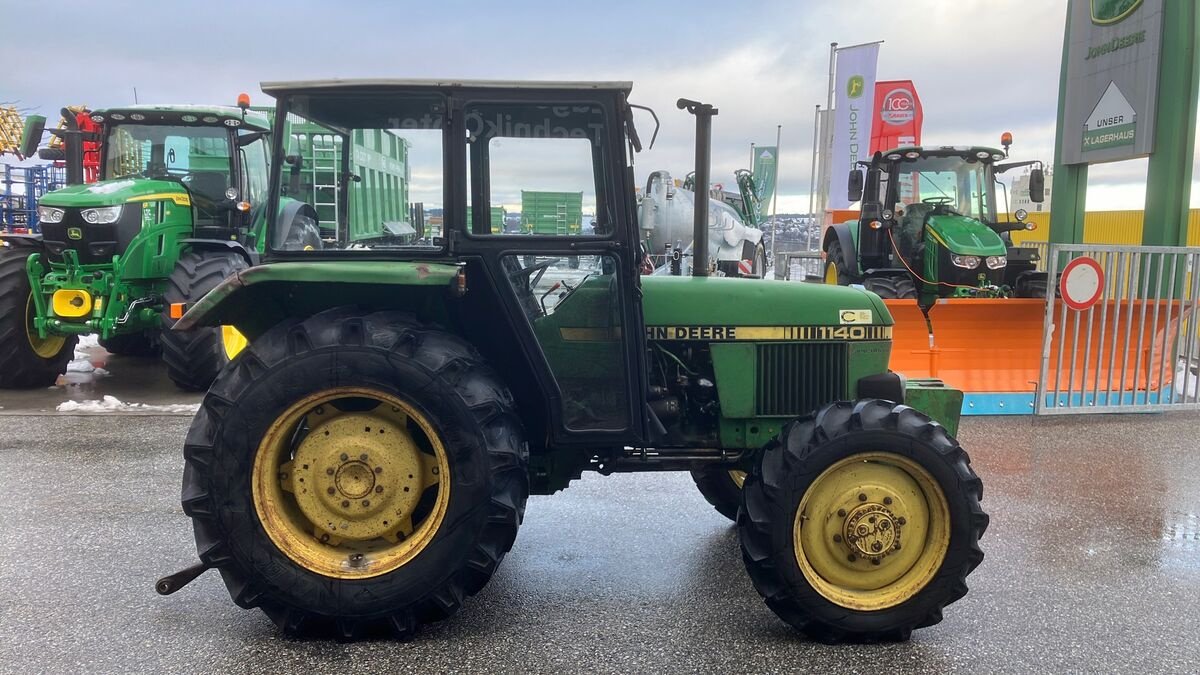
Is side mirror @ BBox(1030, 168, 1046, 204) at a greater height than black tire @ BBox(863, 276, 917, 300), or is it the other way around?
side mirror @ BBox(1030, 168, 1046, 204)

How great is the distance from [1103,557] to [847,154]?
44.5ft

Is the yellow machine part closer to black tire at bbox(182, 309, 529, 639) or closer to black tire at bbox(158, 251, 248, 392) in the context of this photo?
black tire at bbox(158, 251, 248, 392)

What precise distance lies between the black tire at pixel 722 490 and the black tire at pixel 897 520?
114 centimetres

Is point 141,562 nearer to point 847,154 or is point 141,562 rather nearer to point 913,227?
point 913,227

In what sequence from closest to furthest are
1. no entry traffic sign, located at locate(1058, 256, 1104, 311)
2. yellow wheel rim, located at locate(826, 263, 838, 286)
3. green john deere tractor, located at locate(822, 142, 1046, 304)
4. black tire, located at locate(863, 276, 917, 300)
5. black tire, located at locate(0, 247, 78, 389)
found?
1. no entry traffic sign, located at locate(1058, 256, 1104, 311)
2. black tire, located at locate(0, 247, 78, 389)
3. black tire, located at locate(863, 276, 917, 300)
4. green john deere tractor, located at locate(822, 142, 1046, 304)
5. yellow wheel rim, located at locate(826, 263, 838, 286)

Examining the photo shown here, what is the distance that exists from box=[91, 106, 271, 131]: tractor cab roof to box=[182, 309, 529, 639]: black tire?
18.4 ft

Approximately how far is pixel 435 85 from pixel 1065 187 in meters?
8.28

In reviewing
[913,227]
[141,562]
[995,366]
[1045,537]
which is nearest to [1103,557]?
[1045,537]

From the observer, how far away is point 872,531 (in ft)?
10.0

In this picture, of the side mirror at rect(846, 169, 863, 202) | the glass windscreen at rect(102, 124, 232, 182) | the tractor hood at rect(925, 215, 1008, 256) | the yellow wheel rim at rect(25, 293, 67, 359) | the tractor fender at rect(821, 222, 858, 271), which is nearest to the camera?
the yellow wheel rim at rect(25, 293, 67, 359)

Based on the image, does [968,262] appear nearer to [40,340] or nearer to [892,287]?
[892,287]

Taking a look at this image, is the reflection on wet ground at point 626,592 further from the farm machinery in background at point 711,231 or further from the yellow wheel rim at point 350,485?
the farm machinery in background at point 711,231

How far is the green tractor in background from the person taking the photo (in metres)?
7.31

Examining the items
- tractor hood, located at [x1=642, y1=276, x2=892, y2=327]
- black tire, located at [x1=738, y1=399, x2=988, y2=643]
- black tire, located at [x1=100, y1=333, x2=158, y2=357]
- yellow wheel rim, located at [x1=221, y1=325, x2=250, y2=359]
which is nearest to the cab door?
tractor hood, located at [x1=642, y1=276, x2=892, y2=327]
